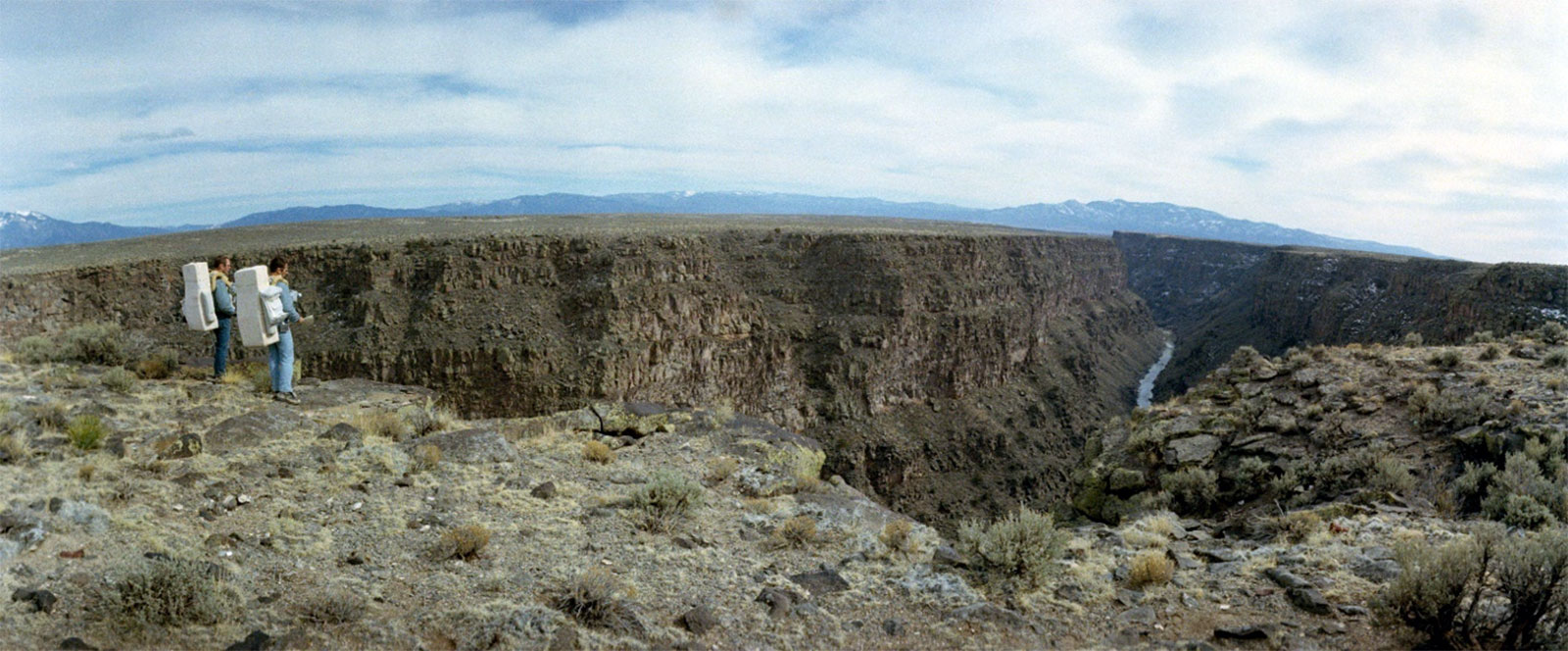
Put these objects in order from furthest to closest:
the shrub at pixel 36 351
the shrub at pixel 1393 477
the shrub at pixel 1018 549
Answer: the shrub at pixel 36 351 < the shrub at pixel 1393 477 < the shrub at pixel 1018 549

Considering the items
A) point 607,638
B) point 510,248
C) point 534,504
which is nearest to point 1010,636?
point 607,638

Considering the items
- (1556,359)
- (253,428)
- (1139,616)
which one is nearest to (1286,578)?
(1139,616)

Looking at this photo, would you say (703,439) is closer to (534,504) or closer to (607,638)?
(534,504)

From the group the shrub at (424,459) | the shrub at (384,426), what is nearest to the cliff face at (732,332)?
the shrub at (384,426)

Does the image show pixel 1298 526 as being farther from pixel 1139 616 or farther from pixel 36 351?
pixel 36 351

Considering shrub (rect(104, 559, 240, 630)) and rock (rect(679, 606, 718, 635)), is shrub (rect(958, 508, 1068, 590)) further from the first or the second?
shrub (rect(104, 559, 240, 630))

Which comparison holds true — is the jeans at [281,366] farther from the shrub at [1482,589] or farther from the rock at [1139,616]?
the shrub at [1482,589]

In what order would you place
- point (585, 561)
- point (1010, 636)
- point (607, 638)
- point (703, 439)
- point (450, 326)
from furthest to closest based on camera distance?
point (450, 326), point (703, 439), point (585, 561), point (1010, 636), point (607, 638)
